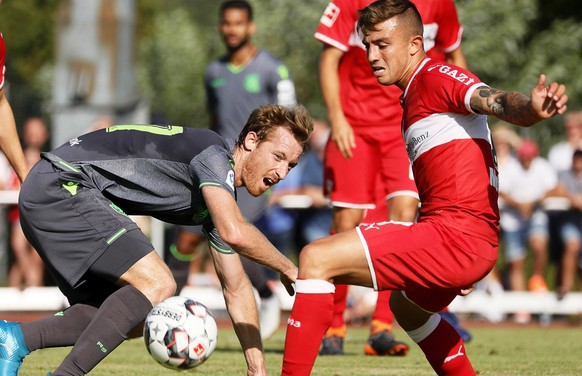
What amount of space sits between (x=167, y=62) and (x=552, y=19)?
20.1 metres

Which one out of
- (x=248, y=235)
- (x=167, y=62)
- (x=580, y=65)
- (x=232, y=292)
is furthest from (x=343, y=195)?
(x=167, y=62)

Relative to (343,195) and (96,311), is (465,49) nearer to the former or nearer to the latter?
(343,195)

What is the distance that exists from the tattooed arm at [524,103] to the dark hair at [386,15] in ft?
2.23

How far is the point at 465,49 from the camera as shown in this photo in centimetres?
2259

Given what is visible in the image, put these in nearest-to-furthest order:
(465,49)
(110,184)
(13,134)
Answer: (110,184), (13,134), (465,49)

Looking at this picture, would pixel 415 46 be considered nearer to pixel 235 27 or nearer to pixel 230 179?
pixel 230 179

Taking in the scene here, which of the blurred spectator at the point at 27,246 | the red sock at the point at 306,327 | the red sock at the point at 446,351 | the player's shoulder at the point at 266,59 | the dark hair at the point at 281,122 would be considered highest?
the dark hair at the point at 281,122

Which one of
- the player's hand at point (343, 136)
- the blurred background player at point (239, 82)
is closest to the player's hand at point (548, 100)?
the player's hand at point (343, 136)

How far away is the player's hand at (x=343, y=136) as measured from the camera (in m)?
8.07

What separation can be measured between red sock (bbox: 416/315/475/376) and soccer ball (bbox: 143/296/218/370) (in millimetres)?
1217

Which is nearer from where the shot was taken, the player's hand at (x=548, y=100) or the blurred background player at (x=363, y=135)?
the player's hand at (x=548, y=100)

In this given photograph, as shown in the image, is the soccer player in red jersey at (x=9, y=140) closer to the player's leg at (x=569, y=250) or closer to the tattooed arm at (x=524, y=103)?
the tattooed arm at (x=524, y=103)

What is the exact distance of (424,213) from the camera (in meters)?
5.61

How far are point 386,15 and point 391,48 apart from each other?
0.17m
